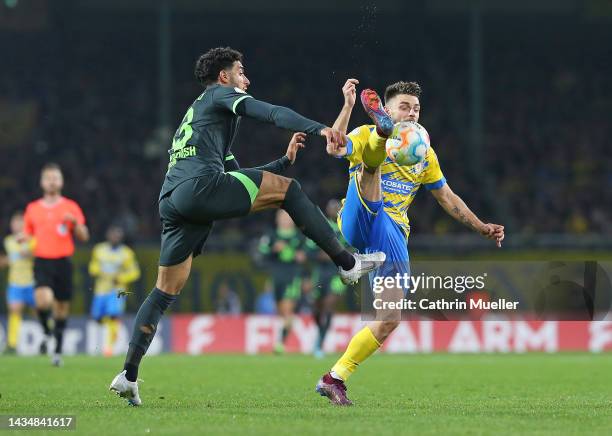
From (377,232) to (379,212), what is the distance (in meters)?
0.15

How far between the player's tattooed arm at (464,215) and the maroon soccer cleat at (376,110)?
142 cm

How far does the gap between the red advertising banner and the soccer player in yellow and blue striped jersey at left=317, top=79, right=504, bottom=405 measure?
409 inches

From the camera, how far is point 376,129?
7414mm

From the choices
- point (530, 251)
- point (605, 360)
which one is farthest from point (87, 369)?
point (530, 251)

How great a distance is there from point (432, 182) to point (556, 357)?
8539 millimetres

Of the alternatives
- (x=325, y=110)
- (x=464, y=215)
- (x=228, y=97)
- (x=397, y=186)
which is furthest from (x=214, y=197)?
(x=325, y=110)

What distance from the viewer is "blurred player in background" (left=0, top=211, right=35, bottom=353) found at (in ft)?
58.9

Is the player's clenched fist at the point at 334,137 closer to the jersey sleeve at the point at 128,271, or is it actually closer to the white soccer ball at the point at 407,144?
the white soccer ball at the point at 407,144

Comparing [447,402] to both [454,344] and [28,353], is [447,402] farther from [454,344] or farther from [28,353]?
[28,353]

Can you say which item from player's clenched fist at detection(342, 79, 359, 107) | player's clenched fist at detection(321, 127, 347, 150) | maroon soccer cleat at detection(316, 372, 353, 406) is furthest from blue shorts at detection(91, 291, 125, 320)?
player's clenched fist at detection(321, 127, 347, 150)

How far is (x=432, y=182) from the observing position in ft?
28.4

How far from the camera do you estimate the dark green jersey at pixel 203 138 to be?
740 centimetres

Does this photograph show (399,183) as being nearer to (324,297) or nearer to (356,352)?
(356,352)

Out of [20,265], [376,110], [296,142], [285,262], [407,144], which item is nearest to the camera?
[376,110]
